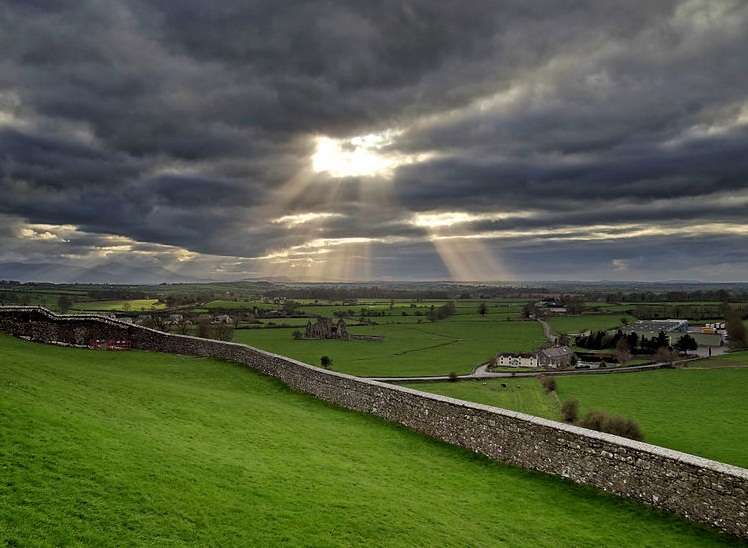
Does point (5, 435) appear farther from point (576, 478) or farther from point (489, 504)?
point (576, 478)

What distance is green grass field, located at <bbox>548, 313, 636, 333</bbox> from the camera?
12594 centimetres

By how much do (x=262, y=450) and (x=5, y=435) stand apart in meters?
4.91

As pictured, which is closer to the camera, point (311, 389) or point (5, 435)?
point (5, 435)

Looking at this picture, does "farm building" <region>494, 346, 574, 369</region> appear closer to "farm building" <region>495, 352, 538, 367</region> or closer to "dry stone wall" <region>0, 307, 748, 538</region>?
"farm building" <region>495, 352, 538, 367</region>

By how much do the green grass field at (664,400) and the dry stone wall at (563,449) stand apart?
22.8 metres

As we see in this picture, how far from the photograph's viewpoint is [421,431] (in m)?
15.8

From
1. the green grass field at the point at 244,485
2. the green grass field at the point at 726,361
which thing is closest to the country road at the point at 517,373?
the green grass field at the point at 726,361

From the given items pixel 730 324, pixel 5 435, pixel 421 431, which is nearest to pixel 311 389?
pixel 421 431

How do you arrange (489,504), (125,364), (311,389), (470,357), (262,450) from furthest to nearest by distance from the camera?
1. (470,357)
2. (125,364)
3. (311,389)
4. (262,450)
5. (489,504)

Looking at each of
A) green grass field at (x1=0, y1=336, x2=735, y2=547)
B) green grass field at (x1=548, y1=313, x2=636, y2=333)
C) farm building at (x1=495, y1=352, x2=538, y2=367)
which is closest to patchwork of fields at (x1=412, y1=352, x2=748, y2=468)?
farm building at (x1=495, y1=352, x2=538, y2=367)

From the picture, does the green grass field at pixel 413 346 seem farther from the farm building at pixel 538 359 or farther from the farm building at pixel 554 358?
the farm building at pixel 554 358

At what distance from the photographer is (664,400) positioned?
52.1 m

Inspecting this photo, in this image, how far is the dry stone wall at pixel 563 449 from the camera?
964cm

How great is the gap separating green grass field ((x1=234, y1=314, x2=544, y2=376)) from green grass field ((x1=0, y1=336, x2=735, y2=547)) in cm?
6082
